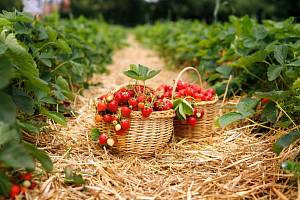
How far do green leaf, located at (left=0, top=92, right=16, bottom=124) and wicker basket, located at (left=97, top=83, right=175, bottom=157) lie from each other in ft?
2.37

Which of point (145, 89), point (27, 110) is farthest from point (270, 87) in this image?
point (27, 110)

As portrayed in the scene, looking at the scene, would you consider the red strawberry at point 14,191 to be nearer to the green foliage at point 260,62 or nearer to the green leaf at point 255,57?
the green foliage at point 260,62

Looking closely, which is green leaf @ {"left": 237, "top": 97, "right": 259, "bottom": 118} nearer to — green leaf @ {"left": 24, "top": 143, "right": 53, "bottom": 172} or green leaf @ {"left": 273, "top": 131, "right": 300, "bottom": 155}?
green leaf @ {"left": 273, "top": 131, "right": 300, "bottom": 155}

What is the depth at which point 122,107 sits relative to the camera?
1.99 meters

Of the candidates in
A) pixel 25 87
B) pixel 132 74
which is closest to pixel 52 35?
pixel 25 87

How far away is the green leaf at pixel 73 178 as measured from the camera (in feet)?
5.34

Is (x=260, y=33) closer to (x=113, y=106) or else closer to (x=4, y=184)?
(x=113, y=106)

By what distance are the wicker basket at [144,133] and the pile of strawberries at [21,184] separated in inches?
23.7

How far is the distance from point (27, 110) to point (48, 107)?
847 millimetres

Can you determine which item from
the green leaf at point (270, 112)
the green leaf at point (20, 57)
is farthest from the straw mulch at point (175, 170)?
the green leaf at point (20, 57)

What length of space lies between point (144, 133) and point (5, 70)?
844mm

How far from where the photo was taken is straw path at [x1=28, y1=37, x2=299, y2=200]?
5.41ft

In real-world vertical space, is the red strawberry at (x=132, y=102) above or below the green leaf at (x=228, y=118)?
above

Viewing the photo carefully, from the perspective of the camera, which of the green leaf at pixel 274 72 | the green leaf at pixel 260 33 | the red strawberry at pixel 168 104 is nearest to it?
the red strawberry at pixel 168 104
